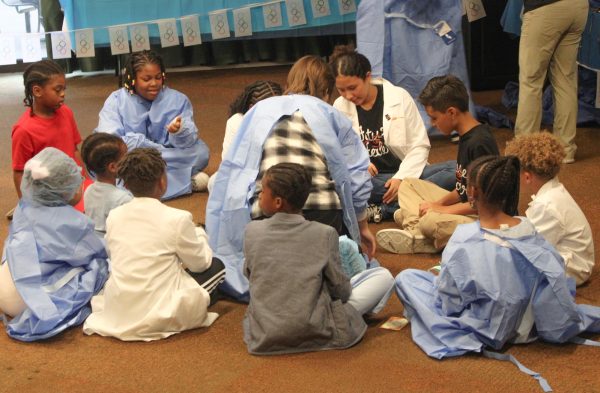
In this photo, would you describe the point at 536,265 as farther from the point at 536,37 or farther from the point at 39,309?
the point at 536,37

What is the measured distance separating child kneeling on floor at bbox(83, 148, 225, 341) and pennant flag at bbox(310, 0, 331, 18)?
4856mm

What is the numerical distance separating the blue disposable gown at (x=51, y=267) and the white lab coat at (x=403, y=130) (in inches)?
56.5

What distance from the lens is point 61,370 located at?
9.17 feet

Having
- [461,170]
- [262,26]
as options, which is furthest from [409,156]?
[262,26]

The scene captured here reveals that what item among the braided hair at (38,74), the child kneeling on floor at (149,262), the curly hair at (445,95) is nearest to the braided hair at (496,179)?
the curly hair at (445,95)

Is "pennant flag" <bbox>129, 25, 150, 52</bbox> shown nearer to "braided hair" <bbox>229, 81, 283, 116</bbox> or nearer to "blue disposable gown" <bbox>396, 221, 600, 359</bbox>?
"braided hair" <bbox>229, 81, 283, 116</bbox>

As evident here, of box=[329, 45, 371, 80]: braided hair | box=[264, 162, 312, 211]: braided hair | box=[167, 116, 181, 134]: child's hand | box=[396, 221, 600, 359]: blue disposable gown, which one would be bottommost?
box=[396, 221, 600, 359]: blue disposable gown

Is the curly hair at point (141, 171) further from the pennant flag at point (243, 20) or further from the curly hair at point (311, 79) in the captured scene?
the pennant flag at point (243, 20)

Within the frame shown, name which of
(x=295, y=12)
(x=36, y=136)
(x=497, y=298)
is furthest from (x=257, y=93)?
(x=295, y=12)

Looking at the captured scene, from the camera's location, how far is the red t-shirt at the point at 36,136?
4.00 meters

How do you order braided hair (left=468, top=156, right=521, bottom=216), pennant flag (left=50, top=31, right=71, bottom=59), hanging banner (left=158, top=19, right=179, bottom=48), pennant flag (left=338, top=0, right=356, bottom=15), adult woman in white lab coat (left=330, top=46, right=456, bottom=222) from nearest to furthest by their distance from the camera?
1. braided hair (left=468, top=156, right=521, bottom=216)
2. adult woman in white lab coat (left=330, top=46, right=456, bottom=222)
3. pennant flag (left=50, top=31, right=71, bottom=59)
4. hanging banner (left=158, top=19, right=179, bottom=48)
5. pennant flag (left=338, top=0, right=356, bottom=15)

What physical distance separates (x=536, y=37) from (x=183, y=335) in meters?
2.73

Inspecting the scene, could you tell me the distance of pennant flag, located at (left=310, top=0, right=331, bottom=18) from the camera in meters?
7.59

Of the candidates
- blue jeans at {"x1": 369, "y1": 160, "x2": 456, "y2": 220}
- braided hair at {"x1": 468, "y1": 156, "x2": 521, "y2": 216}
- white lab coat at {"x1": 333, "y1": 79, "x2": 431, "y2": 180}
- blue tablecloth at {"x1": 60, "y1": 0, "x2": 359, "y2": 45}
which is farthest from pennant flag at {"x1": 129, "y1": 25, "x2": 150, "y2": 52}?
braided hair at {"x1": 468, "y1": 156, "x2": 521, "y2": 216}
